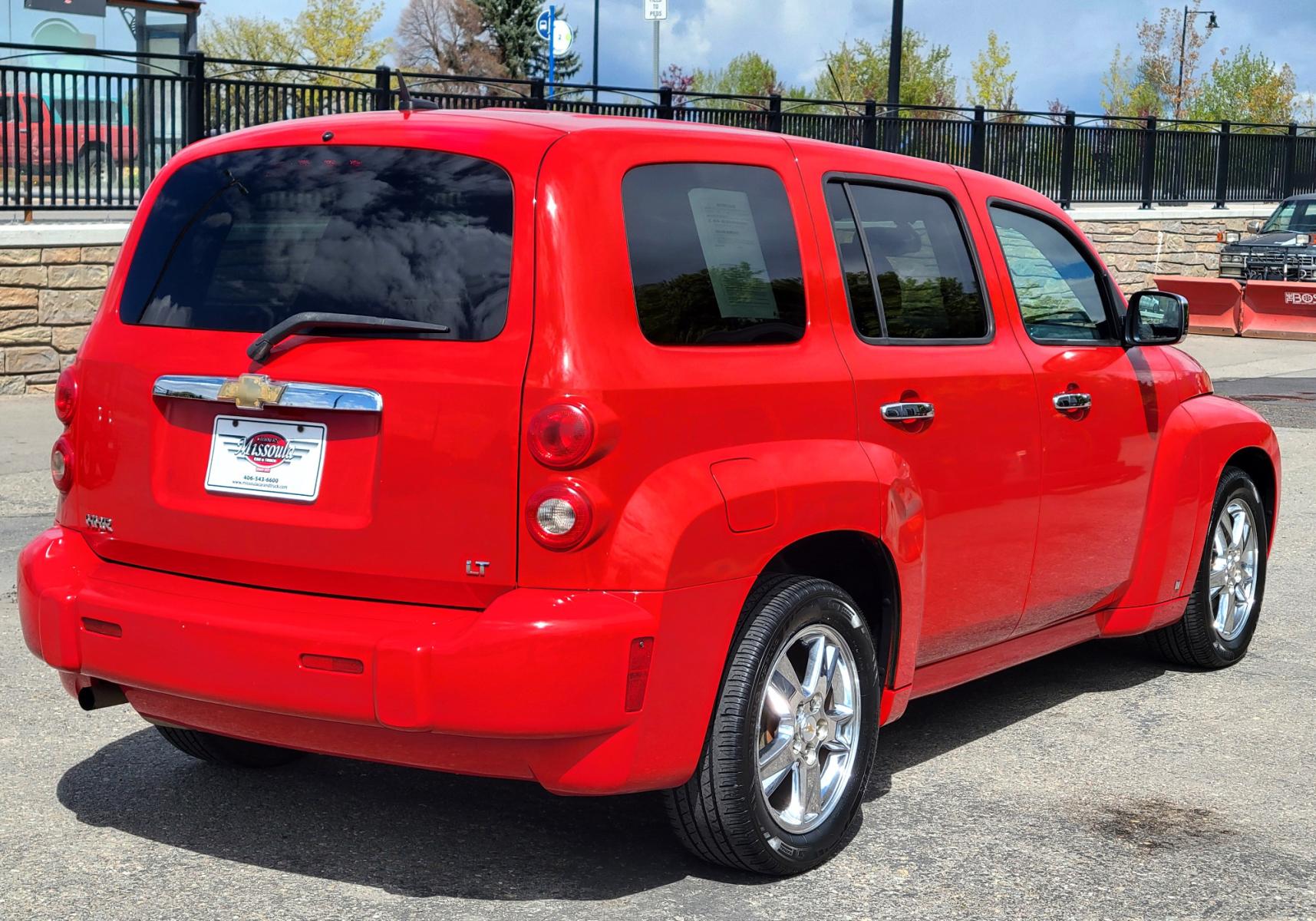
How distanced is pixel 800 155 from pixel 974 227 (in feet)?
2.96

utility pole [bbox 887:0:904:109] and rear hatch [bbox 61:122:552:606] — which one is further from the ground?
utility pole [bbox 887:0:904:109]

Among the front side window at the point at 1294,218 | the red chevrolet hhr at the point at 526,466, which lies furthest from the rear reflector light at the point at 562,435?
the front side window at the point at 1294,218

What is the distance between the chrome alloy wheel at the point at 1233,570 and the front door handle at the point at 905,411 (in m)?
2.09

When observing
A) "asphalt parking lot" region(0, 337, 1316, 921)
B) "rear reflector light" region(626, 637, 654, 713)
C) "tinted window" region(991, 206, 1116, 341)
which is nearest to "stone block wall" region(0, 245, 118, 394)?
"asphalt parking lot" region(0, 337, 1316, 921)

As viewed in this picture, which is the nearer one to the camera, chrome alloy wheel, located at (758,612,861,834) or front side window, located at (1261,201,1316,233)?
chrome alloy wheel, located at (758,612,861,834)

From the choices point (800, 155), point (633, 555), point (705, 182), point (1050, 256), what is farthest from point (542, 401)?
point (1050, 256)

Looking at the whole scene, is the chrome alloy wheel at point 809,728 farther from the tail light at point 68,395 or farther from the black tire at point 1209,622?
the black tire at point 1209,622

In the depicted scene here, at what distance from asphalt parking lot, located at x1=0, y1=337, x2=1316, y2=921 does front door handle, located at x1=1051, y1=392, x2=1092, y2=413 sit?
3.53 ft

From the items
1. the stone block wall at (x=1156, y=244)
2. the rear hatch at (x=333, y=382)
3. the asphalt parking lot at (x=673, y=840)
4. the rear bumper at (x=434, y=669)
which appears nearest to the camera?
the rear bumper at (x=434, y=669)

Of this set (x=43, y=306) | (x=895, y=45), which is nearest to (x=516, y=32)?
(x=895, y=45)

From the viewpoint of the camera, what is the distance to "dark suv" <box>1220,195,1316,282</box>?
28.2m

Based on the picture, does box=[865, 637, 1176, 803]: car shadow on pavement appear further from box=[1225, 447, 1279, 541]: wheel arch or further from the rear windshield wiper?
the rear windshield wiper

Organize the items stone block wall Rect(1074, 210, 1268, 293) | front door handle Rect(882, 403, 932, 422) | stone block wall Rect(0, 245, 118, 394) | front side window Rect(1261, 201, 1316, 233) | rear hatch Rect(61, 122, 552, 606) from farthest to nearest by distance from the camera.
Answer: front side window Rect(1261, 201, 1316, 233), stone block wall Rect(1074, 210, 1268, 293), stone block wall Rect(0, 245, 118, 394), front door handle Rect(882, 403, 932, 422), rear hatch Rect(61, 122, 552, 606)

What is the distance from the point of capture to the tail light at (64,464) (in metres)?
4.32
